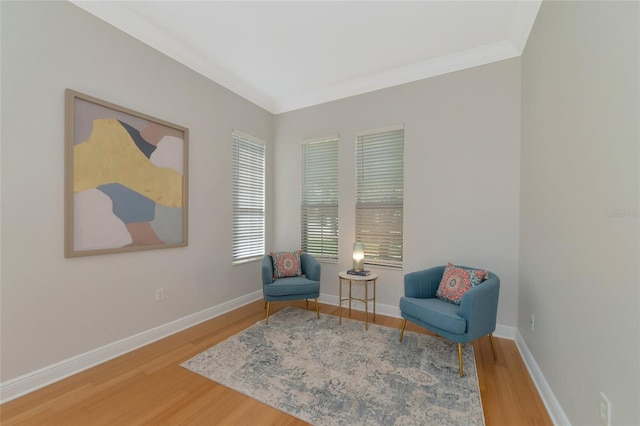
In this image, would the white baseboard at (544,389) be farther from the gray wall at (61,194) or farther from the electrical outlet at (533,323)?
the gray wall at (61,194)

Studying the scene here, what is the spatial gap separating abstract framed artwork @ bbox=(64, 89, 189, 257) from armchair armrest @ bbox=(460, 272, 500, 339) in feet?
9.39

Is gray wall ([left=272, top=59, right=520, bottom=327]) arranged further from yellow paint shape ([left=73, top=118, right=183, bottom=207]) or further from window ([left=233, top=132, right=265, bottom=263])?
yellow paint shape ([left=73, top=118, right=183, bottom=207])

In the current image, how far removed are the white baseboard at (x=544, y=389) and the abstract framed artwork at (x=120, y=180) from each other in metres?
3.38

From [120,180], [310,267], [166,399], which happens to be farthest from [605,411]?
[120,180]

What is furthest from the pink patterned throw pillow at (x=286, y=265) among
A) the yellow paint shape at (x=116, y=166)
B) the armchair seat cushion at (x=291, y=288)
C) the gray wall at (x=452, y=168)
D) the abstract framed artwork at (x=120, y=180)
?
the yellow paint shape at (x=116, y=166)

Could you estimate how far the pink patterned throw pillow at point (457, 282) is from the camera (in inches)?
99.2

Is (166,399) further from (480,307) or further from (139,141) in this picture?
(480,307)

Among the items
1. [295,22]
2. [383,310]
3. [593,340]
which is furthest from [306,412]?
[295,22]

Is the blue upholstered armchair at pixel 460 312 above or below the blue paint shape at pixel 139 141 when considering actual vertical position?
below

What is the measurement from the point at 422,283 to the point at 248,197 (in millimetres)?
2577

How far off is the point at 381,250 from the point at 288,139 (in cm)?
221

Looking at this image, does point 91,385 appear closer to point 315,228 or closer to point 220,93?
point 315,228

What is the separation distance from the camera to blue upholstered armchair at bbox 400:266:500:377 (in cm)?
220

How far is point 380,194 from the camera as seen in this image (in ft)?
11.7
